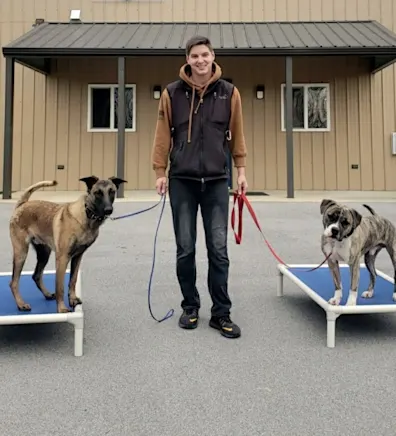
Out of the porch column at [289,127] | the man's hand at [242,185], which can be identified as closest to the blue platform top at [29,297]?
the man's hand at [242,185]

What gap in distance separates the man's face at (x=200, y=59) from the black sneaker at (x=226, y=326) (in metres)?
1.48

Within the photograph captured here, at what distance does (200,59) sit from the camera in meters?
2.60

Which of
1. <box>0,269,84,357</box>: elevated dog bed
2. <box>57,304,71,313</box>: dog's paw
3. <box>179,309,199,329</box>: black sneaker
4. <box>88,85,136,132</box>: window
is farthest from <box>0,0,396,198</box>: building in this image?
<box>57,304,71,313</box>: dog's paw

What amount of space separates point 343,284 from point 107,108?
9987 millimetres

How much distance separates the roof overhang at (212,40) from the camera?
938 cm

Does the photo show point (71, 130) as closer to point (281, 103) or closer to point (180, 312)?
point (281, 103)

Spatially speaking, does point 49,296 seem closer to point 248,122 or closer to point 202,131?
point 202,131

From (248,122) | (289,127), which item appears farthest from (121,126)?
(248,122)

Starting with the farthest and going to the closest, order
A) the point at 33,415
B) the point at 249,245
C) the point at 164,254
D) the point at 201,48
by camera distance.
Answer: the point at 249,245, the point at 164,254, the point at 201,48, the point at 33,415

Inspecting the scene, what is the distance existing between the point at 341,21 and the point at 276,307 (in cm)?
1068

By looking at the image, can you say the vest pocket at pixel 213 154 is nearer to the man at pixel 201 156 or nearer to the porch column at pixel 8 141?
the man at pixel 201 156

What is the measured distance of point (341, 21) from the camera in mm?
11672

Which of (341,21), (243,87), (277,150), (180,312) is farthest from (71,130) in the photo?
(180,312)

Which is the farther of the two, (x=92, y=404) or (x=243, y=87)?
(x=243, y=87)
